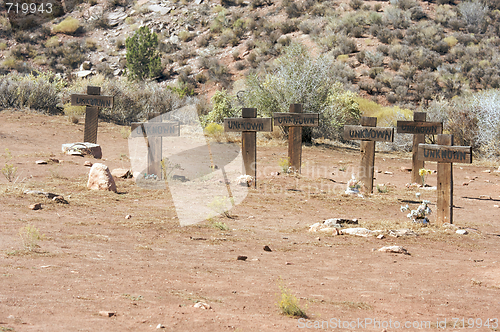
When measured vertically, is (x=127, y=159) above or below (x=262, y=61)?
below

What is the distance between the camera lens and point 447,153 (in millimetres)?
7734

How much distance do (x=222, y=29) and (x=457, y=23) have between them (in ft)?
56.0

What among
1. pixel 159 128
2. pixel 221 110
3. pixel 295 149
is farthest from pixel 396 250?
pixel 221 110

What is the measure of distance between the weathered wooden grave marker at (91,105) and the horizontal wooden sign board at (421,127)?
24.1 feet

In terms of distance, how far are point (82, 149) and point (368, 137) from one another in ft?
21.8

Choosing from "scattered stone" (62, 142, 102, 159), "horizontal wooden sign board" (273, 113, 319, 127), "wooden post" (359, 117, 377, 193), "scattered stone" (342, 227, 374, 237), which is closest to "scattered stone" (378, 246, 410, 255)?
"scattered stone" (342, 227, 374, 237)

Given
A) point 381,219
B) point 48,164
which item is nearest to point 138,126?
point 48,164

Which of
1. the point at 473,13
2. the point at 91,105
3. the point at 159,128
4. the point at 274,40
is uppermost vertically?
the point at 473,13

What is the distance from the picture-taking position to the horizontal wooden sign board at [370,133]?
10508mm

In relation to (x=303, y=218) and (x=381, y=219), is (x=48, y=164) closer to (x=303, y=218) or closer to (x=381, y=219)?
(x=303, y=218)

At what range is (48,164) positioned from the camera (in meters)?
10.5

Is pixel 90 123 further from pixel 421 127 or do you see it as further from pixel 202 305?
pixel 202 305

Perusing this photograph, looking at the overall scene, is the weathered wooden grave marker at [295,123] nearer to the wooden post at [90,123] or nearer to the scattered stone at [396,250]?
the wooden post at [90,123]

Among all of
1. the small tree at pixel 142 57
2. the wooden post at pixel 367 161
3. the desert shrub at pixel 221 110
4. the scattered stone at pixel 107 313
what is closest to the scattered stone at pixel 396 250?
the scattered stone at pixel 107 313
